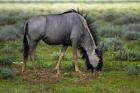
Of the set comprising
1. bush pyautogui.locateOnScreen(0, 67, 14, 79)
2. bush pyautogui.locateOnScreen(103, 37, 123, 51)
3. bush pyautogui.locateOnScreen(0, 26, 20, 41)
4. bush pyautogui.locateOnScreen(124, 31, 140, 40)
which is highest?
bush pyautogui.locateOnScreen(0, 67, 14, 79)

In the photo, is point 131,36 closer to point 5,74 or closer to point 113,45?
point 113,45

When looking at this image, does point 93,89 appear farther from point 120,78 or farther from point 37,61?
point 37,61

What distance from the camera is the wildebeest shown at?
14906mm

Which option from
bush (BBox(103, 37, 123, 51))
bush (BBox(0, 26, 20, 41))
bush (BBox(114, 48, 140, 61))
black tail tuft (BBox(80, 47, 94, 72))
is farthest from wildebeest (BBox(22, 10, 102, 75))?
bush (BBox(0, 26, 20, 41))

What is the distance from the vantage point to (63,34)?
15.1 meters

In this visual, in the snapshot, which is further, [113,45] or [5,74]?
[113,45]

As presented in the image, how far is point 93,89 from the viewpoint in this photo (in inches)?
501

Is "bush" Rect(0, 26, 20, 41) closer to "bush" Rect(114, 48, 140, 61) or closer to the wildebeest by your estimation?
"bush" Rect(114, 48, 140, 61)

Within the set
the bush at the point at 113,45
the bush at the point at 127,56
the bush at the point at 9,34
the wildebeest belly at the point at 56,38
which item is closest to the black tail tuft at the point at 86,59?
the wildebeest belly at the point at 56,38

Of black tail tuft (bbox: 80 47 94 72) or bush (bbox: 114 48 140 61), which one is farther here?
bush (bbox: 114 48 140 61)

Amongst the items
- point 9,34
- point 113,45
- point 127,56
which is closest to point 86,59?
point 127,56

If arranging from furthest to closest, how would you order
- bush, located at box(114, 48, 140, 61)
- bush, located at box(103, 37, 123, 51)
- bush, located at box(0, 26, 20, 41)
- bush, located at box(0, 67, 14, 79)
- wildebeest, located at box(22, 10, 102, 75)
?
bush, located at box(0, 26, 20, 41) → bush, located at box(103, 37, 123, 51) → bush, located at box(114, 48, 140, 61) → wildebeest, located at box(22, 10, 102, 75) → bush, located at box(0, 67, 14, 79)

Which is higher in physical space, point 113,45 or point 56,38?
point 56,38

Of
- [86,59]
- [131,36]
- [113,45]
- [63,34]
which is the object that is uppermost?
[63,34]
